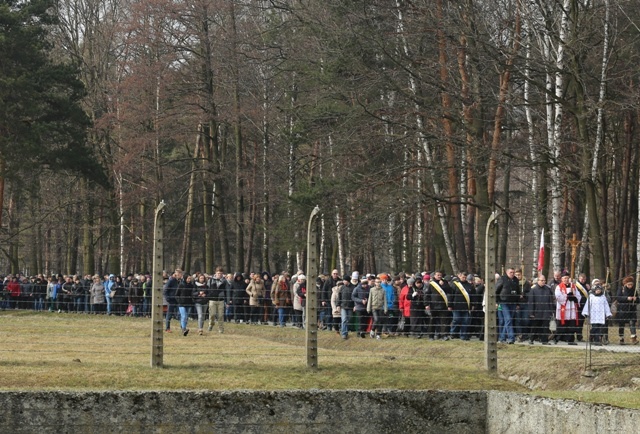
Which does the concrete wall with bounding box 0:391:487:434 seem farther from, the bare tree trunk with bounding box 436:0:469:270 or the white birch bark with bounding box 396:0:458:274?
the white birch bark with bounding box 396:0:458:274

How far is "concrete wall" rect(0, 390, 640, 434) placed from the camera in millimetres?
12594

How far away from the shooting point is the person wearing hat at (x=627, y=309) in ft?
74.7

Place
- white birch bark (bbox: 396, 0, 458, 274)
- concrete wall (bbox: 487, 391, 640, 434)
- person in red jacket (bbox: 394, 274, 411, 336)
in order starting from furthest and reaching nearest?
1. white birch bark (bbox: 396, 0, 458, 274)
2. person in red jacket (bbox: 394, 274, 411, 336)
3. concrete wall (bbox: 487, 391, 640, 434)

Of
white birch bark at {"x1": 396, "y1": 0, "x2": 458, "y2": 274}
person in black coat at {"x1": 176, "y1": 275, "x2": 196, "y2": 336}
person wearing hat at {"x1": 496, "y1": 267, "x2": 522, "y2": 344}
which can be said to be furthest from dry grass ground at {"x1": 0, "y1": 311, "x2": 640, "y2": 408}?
white birch bark at {"x1": 396, "y1": 0, "x2": 458, "y2": 274}

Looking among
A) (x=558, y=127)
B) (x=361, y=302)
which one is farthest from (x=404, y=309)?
(x=558, y=127)

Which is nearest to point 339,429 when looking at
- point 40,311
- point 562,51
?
point 40,311

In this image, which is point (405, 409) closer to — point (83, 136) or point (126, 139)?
point (83, 136)

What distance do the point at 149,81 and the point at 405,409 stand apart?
4133 cm

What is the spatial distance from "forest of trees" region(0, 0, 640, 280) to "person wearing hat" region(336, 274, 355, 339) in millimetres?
8942

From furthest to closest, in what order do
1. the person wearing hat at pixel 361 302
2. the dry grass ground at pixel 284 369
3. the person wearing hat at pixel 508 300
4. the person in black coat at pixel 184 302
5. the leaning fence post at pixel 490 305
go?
1. the person in black coat at pixel 184 302
2. the person wearing hat at pixel 361 302
3. the person wearing hat at pixel 508 300
4. the leaning fence post at pixel 490 305
5. the dry grass ground at pixel 284 369

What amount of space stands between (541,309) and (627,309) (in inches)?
88.2

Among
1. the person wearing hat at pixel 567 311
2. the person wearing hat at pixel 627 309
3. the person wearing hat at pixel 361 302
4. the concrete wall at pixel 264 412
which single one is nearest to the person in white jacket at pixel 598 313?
the person wearing hat at pixel 567 311

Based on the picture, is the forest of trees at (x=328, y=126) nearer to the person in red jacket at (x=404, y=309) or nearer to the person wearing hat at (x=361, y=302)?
the person in red jacket at (x=404, y=309)

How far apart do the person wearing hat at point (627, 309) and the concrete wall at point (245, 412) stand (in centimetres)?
1003
